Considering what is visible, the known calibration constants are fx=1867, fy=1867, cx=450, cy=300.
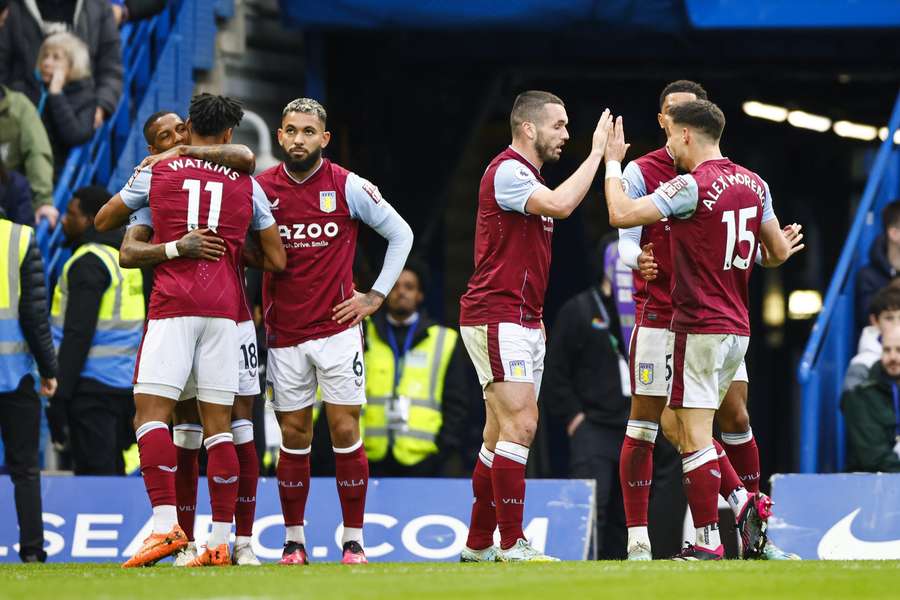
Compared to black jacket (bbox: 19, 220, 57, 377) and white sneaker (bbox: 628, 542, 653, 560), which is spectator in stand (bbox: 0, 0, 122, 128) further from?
white sneaker (bbox: 628, 542, 653, 560)

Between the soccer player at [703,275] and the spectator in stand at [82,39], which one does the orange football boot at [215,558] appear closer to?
the soccer player at [703,275]

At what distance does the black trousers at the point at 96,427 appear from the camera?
11719 mm

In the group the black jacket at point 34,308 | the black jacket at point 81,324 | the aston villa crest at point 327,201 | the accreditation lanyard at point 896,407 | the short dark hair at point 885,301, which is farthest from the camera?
the short dark hair at point 885,301

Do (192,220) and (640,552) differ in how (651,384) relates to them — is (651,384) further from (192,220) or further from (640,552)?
(192,220)

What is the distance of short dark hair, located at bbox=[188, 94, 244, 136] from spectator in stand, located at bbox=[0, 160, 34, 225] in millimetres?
3483

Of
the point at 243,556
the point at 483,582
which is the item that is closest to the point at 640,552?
the point at 243,556

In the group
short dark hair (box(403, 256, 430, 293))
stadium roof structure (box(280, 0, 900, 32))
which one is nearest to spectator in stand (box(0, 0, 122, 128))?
stadium roof structure (box(280, 0, 900, 32))

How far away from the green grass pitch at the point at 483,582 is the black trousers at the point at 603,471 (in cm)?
332

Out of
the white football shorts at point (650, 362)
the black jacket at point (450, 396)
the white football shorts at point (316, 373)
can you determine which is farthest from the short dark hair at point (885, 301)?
the white football shorts at point (316, 373)

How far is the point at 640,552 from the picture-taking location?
9586 millimetres

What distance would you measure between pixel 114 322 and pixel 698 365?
4307mm

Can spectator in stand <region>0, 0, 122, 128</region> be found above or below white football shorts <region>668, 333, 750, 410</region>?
above

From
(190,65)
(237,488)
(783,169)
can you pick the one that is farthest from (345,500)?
(783,169)

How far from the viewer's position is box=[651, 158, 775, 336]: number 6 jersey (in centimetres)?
899
